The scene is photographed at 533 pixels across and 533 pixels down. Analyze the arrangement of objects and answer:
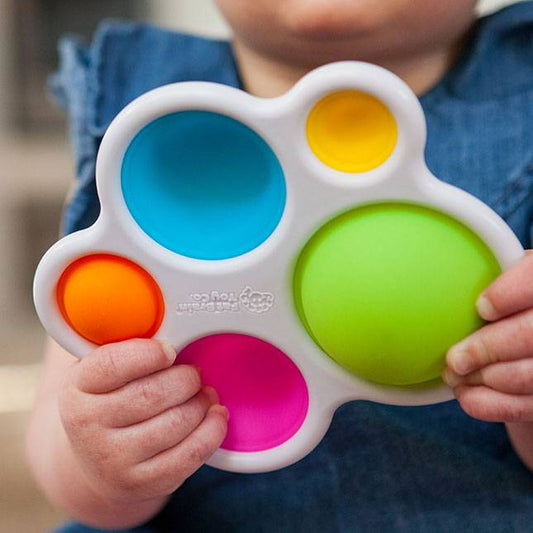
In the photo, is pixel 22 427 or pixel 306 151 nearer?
pixel 306 151

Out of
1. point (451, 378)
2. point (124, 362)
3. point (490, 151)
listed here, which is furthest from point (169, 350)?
point (490, 151)

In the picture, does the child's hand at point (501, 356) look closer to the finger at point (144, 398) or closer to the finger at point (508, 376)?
the finger at point (508, 376)

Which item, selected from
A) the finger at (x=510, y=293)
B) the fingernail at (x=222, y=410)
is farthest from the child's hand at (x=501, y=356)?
the fingernail at (x=222, y=410)

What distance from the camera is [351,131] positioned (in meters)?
0.36

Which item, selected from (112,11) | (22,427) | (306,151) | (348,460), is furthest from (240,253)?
(112,11)

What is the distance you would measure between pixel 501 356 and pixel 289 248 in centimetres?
10

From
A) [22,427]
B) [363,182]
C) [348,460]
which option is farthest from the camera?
[22,427]

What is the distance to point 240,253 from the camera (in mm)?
402

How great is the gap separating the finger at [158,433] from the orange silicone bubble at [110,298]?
4 cm

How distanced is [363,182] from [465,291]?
0.06 m

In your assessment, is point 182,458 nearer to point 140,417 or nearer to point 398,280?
point 140,417

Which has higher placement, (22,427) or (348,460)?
(348,460)

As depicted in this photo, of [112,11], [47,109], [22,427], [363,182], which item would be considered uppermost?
[363,182]

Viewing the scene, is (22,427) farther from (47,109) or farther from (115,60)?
(115,60)
